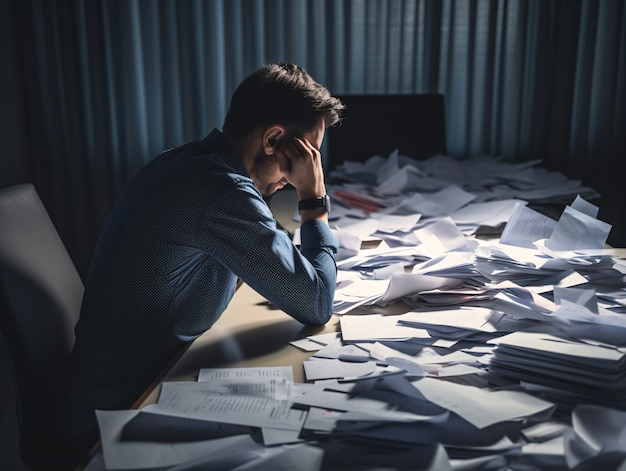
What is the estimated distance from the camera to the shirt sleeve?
110cm

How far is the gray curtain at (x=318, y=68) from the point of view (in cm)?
299

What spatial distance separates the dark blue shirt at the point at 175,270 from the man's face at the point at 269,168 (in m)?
0.05

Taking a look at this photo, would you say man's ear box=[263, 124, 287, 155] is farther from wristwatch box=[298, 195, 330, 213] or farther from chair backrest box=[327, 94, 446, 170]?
chair backrest box=[327, 94, 446, 170]

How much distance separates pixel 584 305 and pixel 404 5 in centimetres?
222

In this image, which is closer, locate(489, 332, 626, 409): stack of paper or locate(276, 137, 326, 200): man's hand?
locate(489, 332, 626, 409): stack of paper

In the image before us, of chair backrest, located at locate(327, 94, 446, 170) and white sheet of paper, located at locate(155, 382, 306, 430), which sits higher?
chair backrest, located at locate(327, 94, 446, 170)

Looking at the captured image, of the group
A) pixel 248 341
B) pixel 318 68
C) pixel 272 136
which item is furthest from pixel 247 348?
pixel 318 68

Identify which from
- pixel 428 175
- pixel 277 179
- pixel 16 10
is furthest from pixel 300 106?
pixel 16 10

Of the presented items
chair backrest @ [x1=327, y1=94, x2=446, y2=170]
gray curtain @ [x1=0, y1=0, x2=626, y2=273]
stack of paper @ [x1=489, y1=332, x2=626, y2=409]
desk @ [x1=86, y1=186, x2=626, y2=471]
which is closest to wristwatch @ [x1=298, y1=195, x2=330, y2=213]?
desk @ [x1=86, y1=186, x2=626, y2=471]

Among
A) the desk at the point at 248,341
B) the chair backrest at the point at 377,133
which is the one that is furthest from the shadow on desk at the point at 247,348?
the chair backrest at the point at 377,133

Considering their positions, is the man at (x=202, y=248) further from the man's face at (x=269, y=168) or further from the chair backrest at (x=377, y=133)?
the chair backrest at (x=377, y=133)

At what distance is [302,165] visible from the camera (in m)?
1.33

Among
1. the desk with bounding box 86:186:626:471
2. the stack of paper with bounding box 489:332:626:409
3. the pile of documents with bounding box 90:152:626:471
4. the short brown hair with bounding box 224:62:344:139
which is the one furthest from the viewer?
the short brown hair with bounding box 224:62:344:139

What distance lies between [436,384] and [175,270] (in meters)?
0.54
